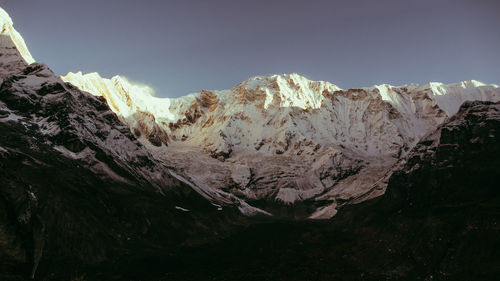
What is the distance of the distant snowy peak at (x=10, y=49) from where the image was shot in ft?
481

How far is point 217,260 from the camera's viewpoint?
74750 mm

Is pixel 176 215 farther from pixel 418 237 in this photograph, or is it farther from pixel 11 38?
pixel 11 38

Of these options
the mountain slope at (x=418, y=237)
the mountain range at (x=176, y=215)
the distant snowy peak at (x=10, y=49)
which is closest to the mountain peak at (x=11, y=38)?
the distant snowy peak at (x=10, y=49)

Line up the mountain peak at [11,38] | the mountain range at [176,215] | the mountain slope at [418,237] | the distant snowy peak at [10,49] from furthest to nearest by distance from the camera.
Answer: the mountain peak at [11,38], the distant snowy peak at [10,49], the mountain slope at [418,237], the mountain range at [176,215]

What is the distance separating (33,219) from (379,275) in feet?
163

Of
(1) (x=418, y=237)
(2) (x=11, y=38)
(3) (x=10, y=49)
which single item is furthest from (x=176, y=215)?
(2) (x=11, y=38)

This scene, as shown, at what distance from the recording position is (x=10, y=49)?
156 m

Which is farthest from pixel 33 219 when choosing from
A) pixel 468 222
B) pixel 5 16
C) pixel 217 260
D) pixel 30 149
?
pixel 5 16

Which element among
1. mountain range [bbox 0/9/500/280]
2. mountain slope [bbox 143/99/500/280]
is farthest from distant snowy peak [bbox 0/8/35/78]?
mountain slope [bbox 143/99/500/280]

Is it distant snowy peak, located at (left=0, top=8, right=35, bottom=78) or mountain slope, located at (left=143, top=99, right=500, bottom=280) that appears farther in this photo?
distant snowy peak, located at (left=0, top=8, right=35, bottom=78)

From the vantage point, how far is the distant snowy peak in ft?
481

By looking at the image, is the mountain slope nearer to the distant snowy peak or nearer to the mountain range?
the mountain range

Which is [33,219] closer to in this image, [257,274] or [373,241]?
[257,274]

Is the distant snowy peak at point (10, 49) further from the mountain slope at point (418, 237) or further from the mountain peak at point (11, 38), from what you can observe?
the mountain slope at point (418, 237)
